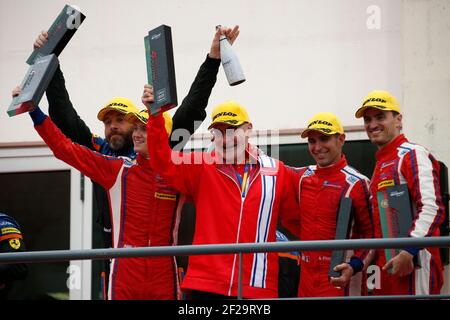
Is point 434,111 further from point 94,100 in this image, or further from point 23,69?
point 23,69

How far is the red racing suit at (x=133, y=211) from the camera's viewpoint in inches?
207

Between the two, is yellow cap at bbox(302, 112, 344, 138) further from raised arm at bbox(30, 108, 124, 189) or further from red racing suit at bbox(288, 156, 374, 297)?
raised arm at bbox(30, 108, 124, 189)

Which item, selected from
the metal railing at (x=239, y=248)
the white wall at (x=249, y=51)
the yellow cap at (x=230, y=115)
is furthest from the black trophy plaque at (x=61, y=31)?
the white wall at (x=249, y=51)

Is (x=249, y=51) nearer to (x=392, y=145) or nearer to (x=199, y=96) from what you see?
(x=199, y=96)

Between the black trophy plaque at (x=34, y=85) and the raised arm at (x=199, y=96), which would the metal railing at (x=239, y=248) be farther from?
the raised arm at (x=199, y=96)

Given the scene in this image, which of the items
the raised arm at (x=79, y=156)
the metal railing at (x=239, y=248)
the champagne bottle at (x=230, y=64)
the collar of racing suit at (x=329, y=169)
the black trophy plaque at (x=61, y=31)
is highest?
the black trophy plaque at (x=61, y=31)

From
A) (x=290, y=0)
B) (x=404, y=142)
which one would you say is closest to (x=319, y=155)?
(x=404, y=142)

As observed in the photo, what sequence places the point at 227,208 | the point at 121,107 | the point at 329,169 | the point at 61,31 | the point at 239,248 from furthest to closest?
the point at 121,107, the point at 61,31, the point at 329,169, the point at 227,208, the point at 239,248

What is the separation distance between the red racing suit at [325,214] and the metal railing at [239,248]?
23.2 inches

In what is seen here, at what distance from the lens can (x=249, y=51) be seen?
7.36 m


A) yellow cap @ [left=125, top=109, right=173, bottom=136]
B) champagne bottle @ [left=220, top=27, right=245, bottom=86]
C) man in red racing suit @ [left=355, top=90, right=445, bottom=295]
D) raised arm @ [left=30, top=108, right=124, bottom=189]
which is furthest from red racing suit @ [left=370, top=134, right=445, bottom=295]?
raised arm @ [left=30, top=108, right=124, bottom=189]

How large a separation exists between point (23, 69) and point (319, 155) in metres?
3.06

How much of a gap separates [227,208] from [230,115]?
0.52 metres

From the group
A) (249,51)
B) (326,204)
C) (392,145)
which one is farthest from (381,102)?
(249,51)
